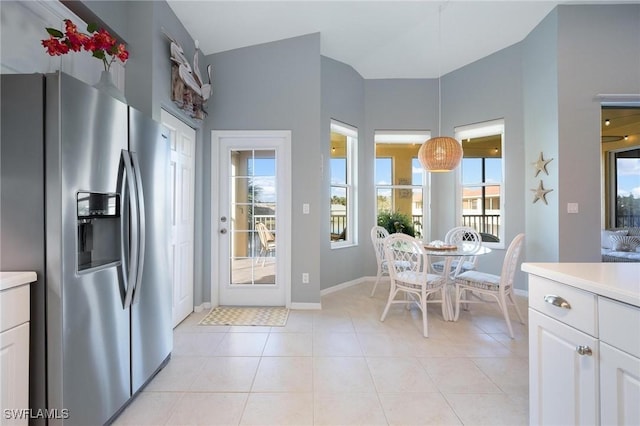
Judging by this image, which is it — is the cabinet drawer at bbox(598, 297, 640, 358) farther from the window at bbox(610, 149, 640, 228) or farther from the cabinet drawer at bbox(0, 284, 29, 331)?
the window at bbox(610, 149, 640, 228)

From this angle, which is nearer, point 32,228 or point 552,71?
point 32,228

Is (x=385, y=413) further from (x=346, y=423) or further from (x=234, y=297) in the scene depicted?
(x=234, y=297)

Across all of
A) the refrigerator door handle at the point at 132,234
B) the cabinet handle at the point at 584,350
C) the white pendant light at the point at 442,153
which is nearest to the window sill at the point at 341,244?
the white pendant light at the point at 442,153

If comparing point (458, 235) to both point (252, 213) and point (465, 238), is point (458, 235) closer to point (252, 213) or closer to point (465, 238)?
point (465, 238)

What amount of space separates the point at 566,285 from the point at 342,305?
266cm

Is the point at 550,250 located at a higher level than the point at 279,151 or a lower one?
lower

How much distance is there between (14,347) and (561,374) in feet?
7.27

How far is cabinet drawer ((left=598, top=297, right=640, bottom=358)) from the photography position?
86cm

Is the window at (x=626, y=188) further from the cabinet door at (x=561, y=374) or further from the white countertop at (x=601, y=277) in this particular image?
the cabinet door at (x=561, y=374)

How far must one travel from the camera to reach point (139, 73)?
230cm

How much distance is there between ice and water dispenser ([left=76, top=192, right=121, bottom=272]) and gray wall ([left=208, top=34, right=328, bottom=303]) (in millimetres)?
1812

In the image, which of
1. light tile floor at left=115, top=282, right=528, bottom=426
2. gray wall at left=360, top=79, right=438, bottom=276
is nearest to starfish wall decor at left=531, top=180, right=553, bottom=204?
light tile floor at left=115, top=282, right=528, bottom=426

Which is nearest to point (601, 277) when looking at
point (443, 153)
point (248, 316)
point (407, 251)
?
point (407, 251)

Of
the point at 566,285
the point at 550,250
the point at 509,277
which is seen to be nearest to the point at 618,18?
the point at 550,250
